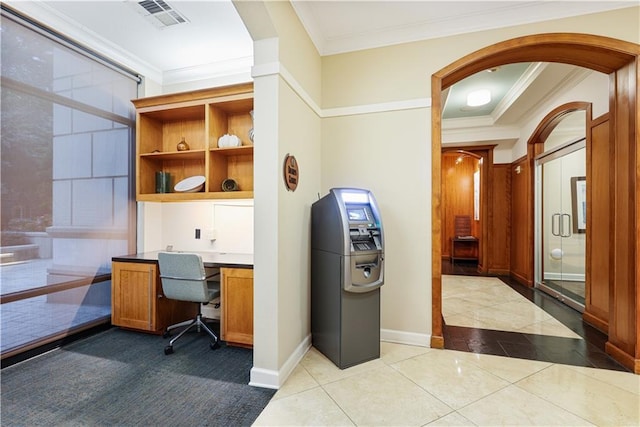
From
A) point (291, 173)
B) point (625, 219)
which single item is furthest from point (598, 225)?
point (291, 173)

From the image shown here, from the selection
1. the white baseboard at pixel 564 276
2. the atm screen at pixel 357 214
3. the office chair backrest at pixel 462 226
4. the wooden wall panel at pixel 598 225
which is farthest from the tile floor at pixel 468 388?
the office chair backrest at pixel 462 226

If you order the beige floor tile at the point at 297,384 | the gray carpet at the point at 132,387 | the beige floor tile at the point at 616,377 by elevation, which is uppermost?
the beige floor tile at the point at 616,377

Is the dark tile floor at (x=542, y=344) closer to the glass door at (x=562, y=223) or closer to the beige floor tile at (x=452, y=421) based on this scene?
the glass door at (x=562, y=223)

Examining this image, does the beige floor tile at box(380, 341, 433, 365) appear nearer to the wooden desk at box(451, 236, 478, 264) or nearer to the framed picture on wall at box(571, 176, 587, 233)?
the framed picture on wall at box(571, 176, 587, 233)

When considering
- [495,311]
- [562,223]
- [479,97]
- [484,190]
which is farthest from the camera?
[484,190]

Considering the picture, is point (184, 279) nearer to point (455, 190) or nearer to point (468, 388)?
point (468, 388)

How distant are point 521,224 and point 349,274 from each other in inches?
184

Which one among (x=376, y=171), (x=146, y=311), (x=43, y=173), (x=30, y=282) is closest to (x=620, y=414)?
(x=376, y=171)

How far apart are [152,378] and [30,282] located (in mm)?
1506

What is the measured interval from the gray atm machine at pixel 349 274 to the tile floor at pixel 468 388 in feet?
0.51

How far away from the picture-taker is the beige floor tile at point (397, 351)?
2.48 meters

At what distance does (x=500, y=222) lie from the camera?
5918 millimetres

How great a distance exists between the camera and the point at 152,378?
7.24 feet

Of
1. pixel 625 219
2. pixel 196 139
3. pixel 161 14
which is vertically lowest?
pixel 625 219
